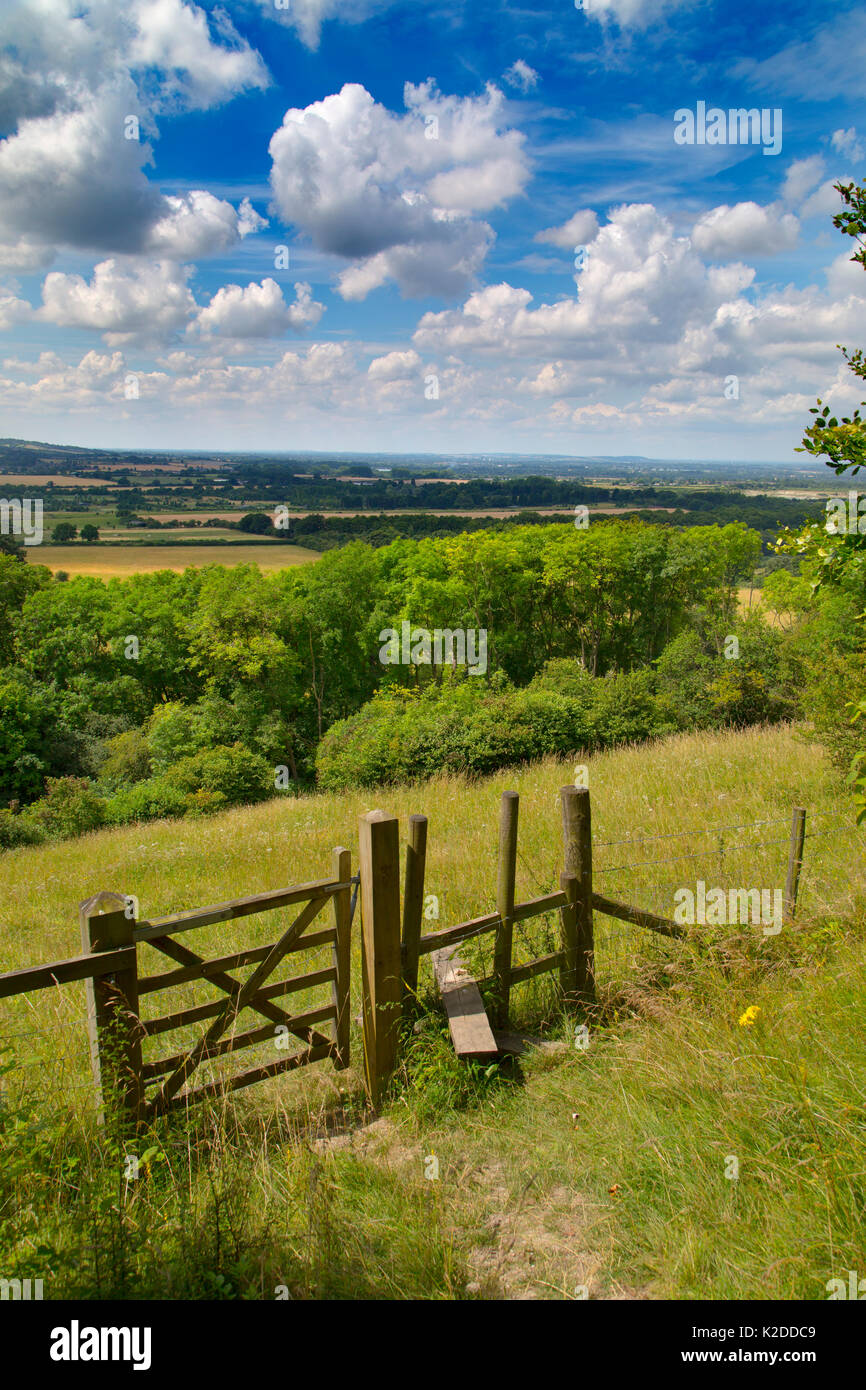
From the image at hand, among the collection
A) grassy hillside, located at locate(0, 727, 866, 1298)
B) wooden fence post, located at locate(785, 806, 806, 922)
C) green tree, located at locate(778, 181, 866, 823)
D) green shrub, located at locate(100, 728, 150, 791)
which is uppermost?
green tree, located at locate(778, 181, 866, 823)

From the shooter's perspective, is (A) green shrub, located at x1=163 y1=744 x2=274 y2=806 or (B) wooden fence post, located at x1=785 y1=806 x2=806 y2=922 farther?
(A) green shrub, located at x1=163 y1=744 x2=274 y2=806

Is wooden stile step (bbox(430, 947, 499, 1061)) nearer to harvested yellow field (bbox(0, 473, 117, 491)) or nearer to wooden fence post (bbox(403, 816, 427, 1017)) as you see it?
wooden fence post (bbox(403, 816, 427, 1017))

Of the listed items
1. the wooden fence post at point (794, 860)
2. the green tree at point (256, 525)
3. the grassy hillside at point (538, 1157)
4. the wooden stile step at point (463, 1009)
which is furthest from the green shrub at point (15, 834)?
the green tree at point (256, 525)

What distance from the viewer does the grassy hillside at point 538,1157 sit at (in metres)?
2.83

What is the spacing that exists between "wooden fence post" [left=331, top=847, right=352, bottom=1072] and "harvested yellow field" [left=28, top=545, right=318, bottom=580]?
2026 inches

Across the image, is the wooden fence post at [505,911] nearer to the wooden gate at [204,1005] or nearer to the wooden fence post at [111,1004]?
the wooden gate at [204,1005]

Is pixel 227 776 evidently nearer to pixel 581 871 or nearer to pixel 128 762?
pixel 128 762

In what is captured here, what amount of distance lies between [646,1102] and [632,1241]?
0.81 m

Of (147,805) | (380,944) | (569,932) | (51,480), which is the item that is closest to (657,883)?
(569,932)

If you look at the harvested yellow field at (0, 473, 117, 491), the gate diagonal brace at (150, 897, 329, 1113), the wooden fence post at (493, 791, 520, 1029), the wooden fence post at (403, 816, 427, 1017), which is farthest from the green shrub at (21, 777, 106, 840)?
the harvested yellow field at (0, 473, 117, 491)

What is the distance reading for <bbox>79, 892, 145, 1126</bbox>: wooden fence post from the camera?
3447 mm
